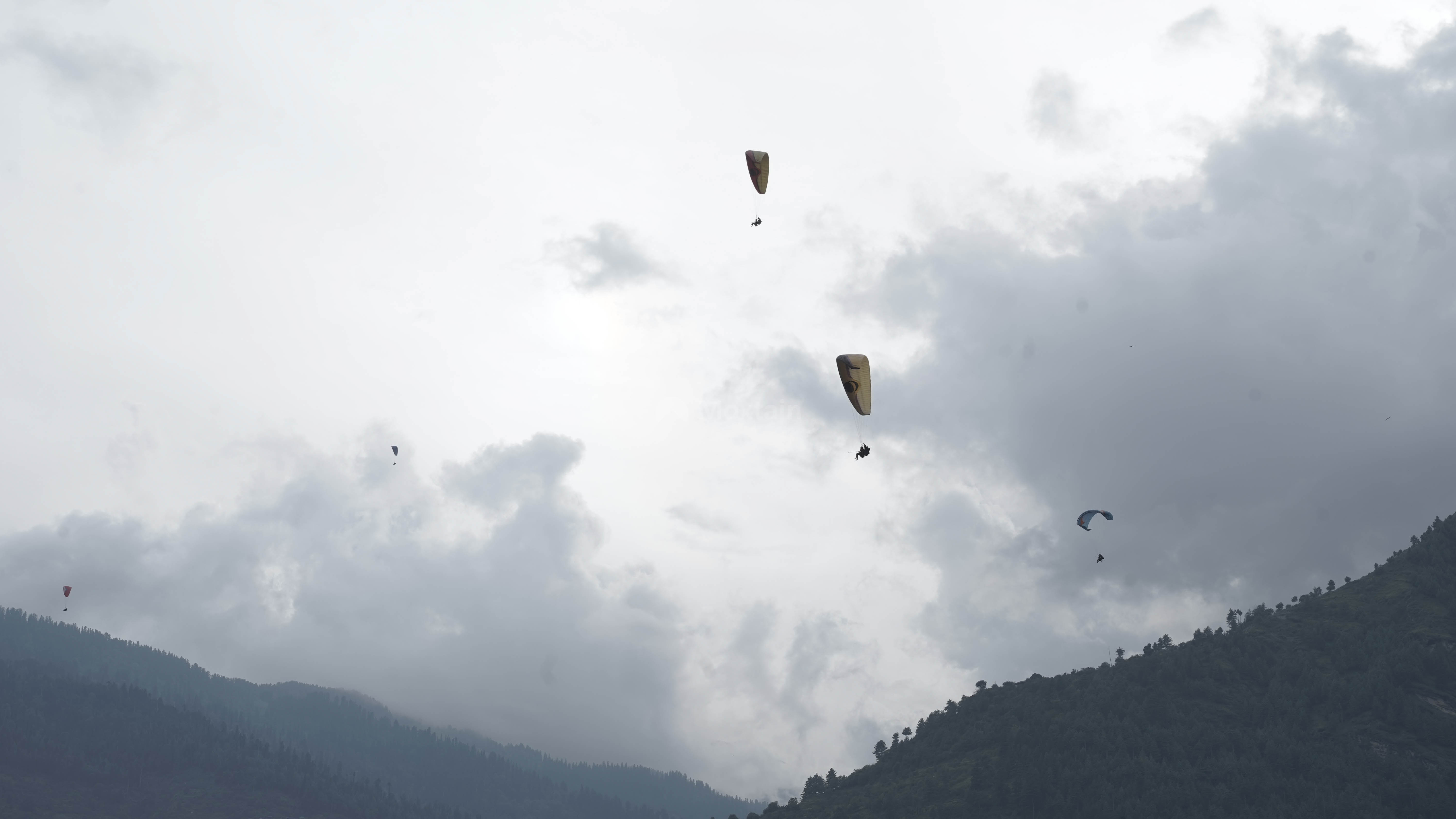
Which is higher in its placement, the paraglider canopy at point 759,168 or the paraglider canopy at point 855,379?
the paraglider canopy at point 759,168

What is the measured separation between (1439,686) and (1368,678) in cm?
1468

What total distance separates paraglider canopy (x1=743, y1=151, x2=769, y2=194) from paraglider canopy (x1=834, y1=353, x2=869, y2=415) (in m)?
22.8

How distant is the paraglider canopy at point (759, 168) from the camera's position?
104000 mm

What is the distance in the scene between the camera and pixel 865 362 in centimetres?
9031

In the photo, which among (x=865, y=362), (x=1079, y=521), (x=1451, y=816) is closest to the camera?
(x=865, y=362)

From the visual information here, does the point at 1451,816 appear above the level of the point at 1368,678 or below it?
below

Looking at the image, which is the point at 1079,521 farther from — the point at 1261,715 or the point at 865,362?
the point at 1261,715

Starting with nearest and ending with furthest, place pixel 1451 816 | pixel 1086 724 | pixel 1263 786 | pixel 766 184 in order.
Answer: pixel 766 184
pixel 1451 816
pixel 1263 786
pixel 1086 724

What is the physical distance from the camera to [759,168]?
106312 millimetres

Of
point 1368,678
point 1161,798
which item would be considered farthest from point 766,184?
point 1368,678

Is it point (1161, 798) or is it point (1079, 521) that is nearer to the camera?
point (1079, 521)

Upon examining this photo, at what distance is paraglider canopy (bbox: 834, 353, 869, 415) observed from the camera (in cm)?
8881

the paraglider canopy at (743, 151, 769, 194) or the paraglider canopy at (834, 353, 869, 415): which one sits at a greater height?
the paraglider canopy at (743, 151, 769, 194)

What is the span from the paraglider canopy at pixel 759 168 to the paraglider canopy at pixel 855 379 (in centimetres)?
2284
